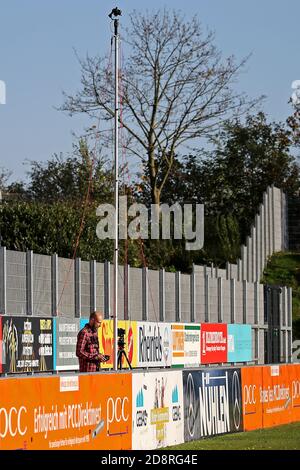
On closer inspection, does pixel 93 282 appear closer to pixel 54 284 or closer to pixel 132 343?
pixel 54 284

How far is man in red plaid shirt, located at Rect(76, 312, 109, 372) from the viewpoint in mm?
24172

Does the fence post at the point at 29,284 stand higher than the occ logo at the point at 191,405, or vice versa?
the fence post at the point at 29,284

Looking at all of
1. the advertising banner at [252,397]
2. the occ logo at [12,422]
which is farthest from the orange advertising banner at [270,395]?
the occ logo at [12,422]

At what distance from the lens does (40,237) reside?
52.9 meters

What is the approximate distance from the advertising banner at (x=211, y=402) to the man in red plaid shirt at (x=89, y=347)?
79.9 inches

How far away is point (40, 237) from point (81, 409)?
116ft

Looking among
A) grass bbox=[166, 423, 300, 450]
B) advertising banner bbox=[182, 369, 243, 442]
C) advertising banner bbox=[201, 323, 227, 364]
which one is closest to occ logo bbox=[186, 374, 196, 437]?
advertising banner bbox=[182, 369, 243, 442]

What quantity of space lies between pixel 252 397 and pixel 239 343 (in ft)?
58.6

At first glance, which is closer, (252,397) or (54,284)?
(252,397)

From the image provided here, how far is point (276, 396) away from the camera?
90.5ft

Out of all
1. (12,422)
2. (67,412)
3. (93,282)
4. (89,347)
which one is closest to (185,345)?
(93,282)

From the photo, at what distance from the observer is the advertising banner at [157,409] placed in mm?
19953

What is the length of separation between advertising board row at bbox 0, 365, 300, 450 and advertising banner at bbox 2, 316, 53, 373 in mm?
4756

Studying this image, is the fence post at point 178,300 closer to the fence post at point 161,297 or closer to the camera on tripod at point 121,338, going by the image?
the fence post at point 161,297
